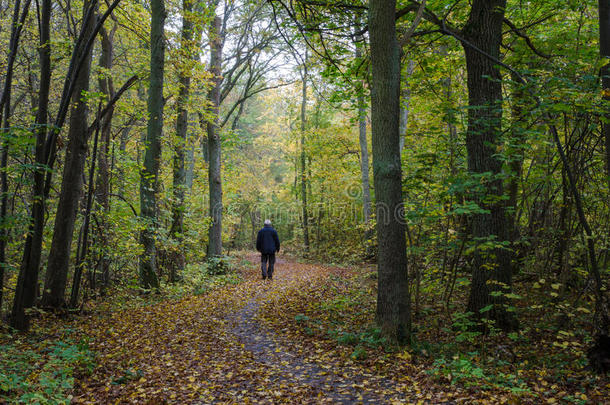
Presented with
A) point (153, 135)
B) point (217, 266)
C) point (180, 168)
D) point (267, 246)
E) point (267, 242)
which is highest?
point (153, 135)

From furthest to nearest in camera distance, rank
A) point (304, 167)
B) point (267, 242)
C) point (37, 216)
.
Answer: point (304, 167)
point (267, 242)
point (37, 216)

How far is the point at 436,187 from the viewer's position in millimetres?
7227

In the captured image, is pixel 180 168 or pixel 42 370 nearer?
pixel 42 370

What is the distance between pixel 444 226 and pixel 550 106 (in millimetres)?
3952

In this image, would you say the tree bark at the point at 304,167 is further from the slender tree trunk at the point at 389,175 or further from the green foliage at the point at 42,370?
the green foliage at the point at 42,370

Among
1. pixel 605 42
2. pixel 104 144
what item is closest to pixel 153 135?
pixel 104 144

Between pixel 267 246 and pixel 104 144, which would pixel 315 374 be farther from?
pixel 104 144

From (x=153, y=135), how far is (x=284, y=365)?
283 inches

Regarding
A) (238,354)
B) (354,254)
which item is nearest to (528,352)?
(238,354)

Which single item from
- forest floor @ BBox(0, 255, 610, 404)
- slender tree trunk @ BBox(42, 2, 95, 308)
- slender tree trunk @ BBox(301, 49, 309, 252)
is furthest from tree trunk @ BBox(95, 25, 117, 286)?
slender tree trunk @ BBox(301, 49, 309, 252)

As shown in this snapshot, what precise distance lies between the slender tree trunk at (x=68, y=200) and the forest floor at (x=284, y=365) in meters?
0.76

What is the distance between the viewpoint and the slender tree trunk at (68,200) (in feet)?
25.0

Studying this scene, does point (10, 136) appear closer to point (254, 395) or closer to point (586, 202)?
point (254, 395)

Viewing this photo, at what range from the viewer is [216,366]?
5.21 meters
